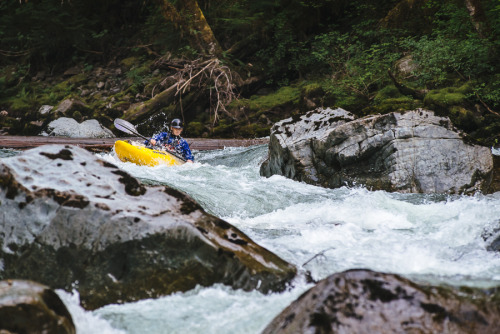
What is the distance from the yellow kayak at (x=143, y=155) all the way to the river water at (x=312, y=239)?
35 centimetres

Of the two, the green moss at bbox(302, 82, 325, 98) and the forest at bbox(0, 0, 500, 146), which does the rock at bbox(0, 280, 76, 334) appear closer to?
the forest at bbox(0, 0, 500, 146)

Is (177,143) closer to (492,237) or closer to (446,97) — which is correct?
(446,97)

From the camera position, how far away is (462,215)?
4.45m

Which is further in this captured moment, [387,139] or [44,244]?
[387,139]

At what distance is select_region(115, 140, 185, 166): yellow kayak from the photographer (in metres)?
7.62

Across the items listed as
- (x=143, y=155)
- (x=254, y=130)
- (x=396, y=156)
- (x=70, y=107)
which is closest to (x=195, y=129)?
(x=254, y=130)

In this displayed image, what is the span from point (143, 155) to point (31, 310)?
565 cm

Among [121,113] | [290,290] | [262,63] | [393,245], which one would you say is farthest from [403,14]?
[290,290]

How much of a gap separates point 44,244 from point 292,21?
45.9ft

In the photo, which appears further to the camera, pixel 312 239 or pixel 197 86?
pixel 197 86

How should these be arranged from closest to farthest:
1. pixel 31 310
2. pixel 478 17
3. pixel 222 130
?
pixel 31 310
pixel 478 17
pixel 222 130

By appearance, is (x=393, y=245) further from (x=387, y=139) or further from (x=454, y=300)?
(x=387, y=139)

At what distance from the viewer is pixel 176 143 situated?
335 inches

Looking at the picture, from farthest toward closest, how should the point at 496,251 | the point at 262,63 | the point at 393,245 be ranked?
the point at 262,63 < the point at 393,245 < the point at 496,251
